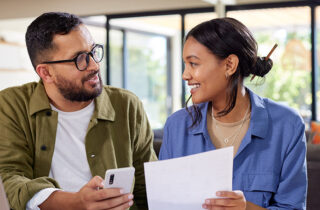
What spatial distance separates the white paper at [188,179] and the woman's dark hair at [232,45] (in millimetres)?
451

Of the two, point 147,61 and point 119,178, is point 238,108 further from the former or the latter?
point 147,61

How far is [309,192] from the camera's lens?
7.60ft

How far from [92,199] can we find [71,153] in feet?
1.57

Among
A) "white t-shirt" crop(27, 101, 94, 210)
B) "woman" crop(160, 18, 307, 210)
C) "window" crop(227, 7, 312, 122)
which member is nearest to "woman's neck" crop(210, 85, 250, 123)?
"woman" crop(160, 18, 307, 210)

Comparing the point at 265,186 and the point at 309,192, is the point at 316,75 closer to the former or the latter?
the point at 309,192

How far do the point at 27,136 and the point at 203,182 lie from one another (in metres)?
0.89

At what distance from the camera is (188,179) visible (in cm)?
147

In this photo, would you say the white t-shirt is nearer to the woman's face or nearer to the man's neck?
the man's neck

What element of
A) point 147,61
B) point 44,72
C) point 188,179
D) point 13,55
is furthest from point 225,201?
point 147,61

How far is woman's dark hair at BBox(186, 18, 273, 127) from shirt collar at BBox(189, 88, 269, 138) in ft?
0.24

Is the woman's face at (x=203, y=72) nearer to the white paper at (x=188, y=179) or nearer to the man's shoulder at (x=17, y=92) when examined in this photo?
the white paper at (x=188, y=179)

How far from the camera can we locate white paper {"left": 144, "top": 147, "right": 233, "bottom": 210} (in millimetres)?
1429

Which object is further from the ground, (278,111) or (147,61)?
(147,61)

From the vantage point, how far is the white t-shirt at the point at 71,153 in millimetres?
2059
